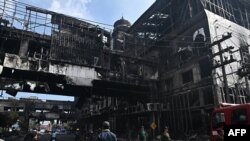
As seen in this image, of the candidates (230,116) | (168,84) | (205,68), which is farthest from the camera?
(168,84)

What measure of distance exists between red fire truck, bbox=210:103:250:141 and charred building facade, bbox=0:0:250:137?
30.8 ft

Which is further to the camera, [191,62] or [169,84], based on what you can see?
[169,84]

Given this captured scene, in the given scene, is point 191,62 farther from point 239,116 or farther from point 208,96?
point 239,116

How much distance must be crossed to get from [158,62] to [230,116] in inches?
930

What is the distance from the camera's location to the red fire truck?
10688 millimetres

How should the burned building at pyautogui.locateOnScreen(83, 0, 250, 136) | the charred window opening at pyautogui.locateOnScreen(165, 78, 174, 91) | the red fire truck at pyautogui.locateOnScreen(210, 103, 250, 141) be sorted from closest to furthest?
1. the red fire truck at pyautogui.locateOnScreen(210, 103, 250, 141)
2. the burned building at pyautogui.locateOnScreen(83, 0, 250, 136)
3. the charred window opening at pyautogui.locateOnScreen(165, 78, 174, 91)

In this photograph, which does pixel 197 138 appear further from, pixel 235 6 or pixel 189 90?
pixel 235 6

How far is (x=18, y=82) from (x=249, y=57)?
27996 mm

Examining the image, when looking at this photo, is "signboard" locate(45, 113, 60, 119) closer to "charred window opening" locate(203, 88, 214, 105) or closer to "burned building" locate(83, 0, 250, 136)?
"burned building" locate(83, 0, 250, 136)

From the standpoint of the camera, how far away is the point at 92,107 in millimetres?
54125

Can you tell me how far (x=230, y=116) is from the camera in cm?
1141

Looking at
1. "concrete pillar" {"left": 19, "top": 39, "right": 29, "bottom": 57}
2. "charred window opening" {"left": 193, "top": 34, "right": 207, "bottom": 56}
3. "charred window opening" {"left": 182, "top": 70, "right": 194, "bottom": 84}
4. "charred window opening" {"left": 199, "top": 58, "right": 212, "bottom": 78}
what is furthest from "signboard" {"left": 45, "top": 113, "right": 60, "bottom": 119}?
"charred window opening" {"left": 199, "top": 58, "right": 212, "bottom": 78}

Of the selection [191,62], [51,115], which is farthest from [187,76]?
[51,115]

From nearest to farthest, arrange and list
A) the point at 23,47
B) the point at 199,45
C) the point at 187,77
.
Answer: the point at 23,47 → the point at 199,45 → the point at 187,77
